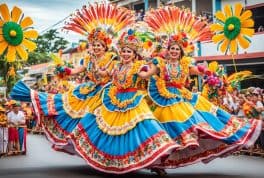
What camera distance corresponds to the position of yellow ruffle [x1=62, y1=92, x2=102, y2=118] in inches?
358

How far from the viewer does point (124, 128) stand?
8.18 meters

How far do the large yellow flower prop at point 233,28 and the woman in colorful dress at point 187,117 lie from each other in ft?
5.14

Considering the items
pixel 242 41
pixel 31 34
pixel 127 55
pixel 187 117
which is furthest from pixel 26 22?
pixel 242 41

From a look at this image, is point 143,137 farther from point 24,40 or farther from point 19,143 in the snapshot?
point 19,143

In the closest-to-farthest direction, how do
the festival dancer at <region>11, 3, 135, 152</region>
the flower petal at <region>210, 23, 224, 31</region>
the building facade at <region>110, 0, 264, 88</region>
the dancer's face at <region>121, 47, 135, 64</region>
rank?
the dancer's face at <region>121, 47, 135, 64</region>
the festival dancer at <region>11, 3, 135, 152</region>
the flower petal at <region>210, 23, 224, 31</region>
the building facade at <region>110, 0, 264, 88</region>

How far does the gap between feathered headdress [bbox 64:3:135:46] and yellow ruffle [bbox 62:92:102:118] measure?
1184mm

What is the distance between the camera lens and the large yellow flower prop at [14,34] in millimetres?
9398

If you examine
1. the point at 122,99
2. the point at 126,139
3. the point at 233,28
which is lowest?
the point at 126,139

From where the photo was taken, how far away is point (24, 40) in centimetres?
955

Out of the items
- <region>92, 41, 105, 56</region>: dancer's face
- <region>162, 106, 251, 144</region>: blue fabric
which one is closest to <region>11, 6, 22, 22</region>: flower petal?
<region>92, 41, 105, 56</region>: dancer's face

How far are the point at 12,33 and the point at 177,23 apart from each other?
2716 mm

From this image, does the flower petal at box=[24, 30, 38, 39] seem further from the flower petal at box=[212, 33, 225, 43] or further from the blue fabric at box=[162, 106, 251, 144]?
the flower petal at box=[212, 33, 225, 43]

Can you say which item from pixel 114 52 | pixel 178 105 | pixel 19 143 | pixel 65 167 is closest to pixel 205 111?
pixel 178 105

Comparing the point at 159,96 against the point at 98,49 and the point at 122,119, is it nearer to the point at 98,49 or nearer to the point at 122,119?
the point at 122,119
